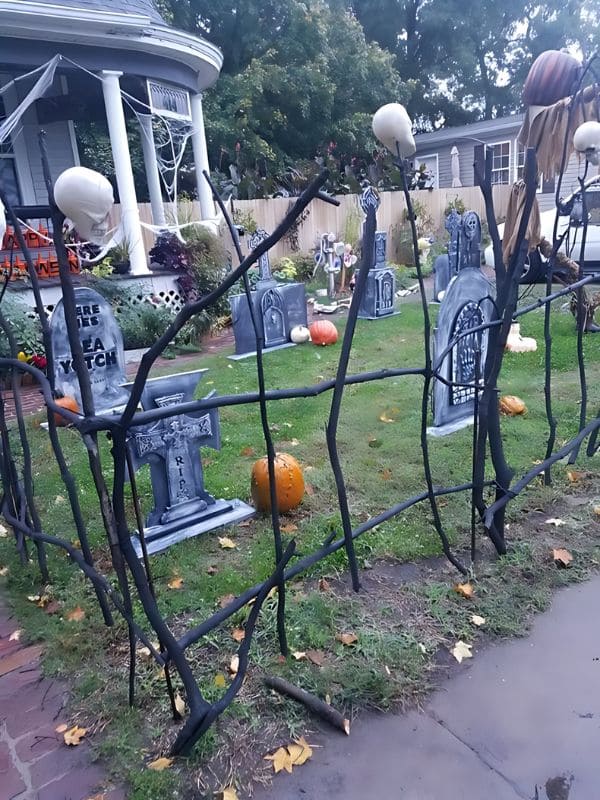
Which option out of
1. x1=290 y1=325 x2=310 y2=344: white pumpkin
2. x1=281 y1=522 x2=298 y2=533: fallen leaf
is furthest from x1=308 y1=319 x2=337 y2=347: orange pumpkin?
x1=281 y1=522 x2=298 y2=533: fallen leaf

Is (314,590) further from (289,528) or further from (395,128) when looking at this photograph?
(395,128)

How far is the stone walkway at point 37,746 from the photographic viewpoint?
6.11 feet

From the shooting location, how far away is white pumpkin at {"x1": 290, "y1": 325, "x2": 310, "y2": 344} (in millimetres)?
8211

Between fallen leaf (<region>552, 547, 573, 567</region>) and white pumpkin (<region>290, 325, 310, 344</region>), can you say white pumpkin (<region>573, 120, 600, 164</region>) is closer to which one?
fallen leaf (<region>552, 547, 573, 567</region>)

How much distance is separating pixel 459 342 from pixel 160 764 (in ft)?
12.2

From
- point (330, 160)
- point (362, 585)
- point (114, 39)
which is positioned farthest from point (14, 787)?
point (330, 160)

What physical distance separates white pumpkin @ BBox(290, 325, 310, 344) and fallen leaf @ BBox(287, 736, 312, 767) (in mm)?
6526

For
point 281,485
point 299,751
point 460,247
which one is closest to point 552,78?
point 281,485

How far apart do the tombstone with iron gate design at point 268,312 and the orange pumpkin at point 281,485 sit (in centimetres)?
427

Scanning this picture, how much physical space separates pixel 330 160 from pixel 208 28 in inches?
342

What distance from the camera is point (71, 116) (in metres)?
11.5

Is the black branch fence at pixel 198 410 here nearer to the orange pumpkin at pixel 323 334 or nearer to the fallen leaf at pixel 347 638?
the fallen leaf at pixel 347 638

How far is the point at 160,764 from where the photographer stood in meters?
1.91

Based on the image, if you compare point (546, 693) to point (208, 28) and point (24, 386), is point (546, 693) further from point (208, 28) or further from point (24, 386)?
point (208, 28)
